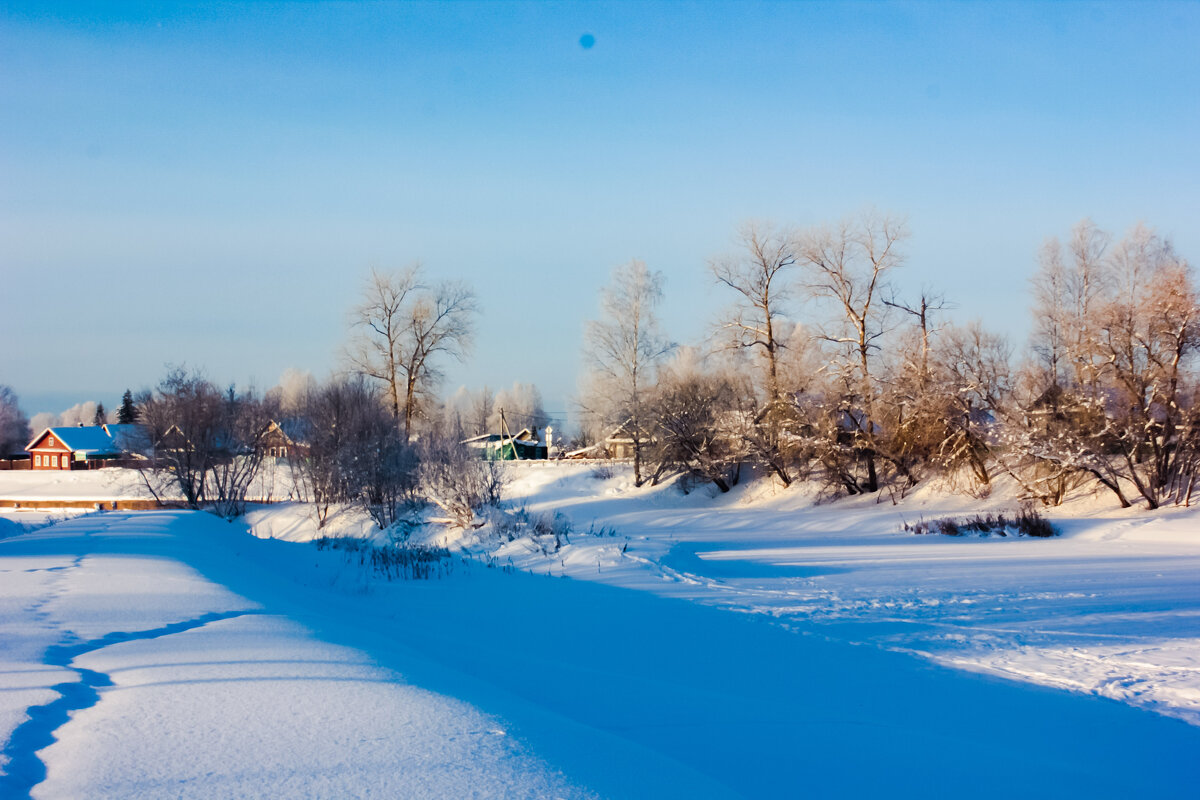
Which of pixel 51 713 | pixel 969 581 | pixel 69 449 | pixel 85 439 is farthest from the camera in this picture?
pixel 85 439

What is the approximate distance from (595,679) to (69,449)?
83129 mm

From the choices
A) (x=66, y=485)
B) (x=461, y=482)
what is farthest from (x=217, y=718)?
(x=66, y=485)

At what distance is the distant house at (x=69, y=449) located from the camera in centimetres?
7550

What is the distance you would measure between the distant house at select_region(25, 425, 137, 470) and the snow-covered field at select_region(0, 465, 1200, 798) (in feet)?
232

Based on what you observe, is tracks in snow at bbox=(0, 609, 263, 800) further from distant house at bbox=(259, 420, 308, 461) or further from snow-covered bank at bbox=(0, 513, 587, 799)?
distant house at bbox=(259, 420, 308, 461)

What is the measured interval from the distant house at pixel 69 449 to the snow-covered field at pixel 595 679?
232 feet

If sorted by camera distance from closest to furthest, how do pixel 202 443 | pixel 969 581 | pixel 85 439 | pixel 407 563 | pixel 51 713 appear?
pixel 51 713 < pixel 969 581 < pixel 407 563 < pixel 202 443 < pixel 85 439

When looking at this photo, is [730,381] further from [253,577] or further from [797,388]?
[253,577]

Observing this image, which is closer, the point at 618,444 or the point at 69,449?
the point at 618,444

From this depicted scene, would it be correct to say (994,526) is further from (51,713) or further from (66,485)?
(66,485)

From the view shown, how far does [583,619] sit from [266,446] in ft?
118

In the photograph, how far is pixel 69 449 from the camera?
2990 inches

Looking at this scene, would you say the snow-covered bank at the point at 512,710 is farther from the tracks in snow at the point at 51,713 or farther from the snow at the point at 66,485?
the snow at the point at 66,485

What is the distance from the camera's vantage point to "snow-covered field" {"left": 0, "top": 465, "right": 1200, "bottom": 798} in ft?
13.5
